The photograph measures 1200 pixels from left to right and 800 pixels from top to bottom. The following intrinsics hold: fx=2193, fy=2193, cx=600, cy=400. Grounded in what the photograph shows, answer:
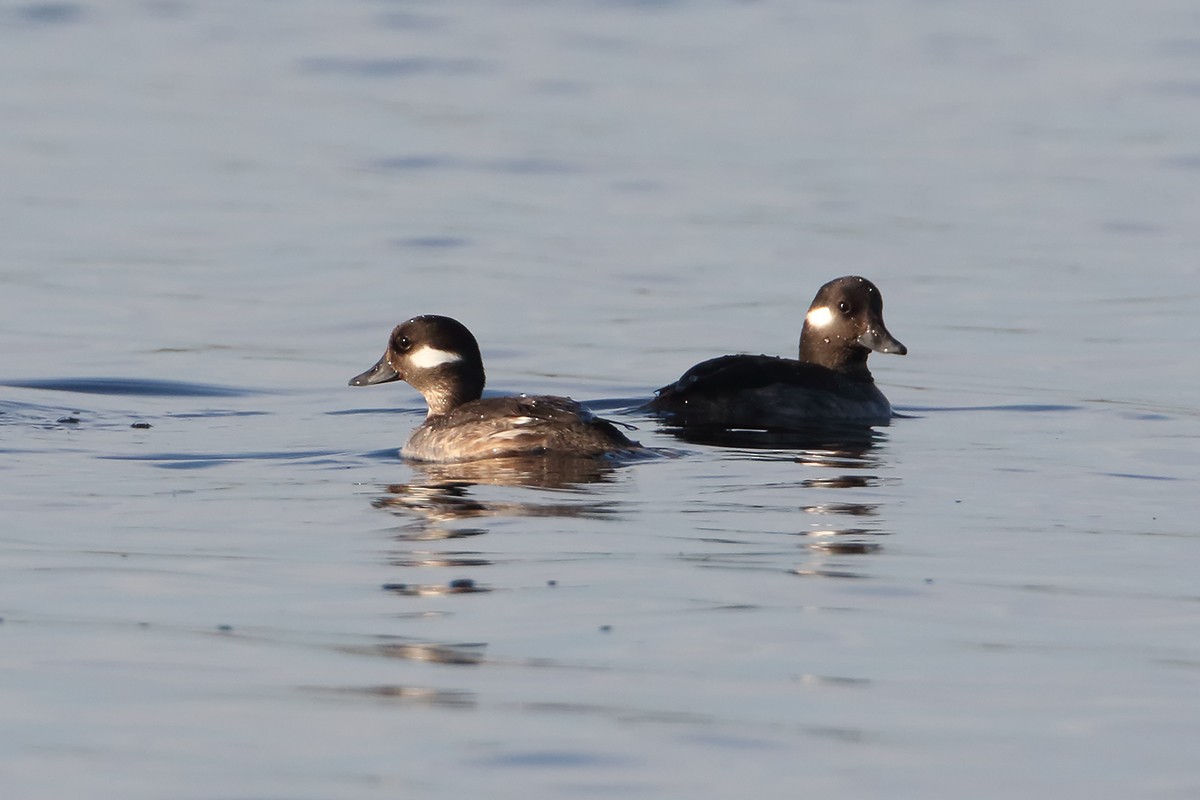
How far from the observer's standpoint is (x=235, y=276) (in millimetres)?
17906

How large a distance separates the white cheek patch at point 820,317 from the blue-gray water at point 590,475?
0.77 metres

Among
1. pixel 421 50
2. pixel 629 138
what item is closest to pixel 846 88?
pixel 629 138

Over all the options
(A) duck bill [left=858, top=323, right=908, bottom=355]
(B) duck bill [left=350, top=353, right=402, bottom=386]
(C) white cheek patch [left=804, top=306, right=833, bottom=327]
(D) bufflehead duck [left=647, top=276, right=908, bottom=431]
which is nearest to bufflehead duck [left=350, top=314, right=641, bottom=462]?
(B) duck bill [left=350, top=353, right=402, bottom=386]

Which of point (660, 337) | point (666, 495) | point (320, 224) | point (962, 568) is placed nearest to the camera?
point (962, 568)

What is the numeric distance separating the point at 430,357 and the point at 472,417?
3.16 feet

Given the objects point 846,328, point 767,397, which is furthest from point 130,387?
point 846,328

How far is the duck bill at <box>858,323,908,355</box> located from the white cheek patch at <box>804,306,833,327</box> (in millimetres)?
232

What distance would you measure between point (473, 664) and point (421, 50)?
26.5 metres

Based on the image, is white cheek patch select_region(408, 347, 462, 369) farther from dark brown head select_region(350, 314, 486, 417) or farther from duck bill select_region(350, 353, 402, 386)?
duck bill select_region(350, 353, 402, 386)

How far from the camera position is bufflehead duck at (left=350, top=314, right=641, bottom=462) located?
10680mm

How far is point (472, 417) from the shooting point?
11.0 meters

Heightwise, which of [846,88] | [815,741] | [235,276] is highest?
[846,88]

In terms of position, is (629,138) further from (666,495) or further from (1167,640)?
(1167,640)

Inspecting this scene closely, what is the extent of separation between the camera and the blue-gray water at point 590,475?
5.82 metres
